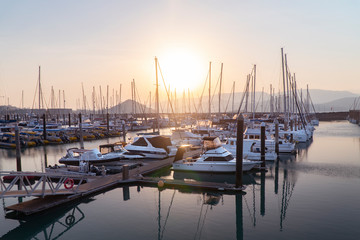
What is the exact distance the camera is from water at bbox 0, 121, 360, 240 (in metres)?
14.0

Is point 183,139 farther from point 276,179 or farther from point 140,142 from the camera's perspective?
point 276,179

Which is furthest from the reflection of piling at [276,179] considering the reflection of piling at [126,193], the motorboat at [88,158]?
the motorboat at [88,158]

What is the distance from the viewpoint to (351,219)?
1498cm

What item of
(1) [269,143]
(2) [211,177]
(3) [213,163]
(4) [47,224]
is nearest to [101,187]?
(4) [47,224]

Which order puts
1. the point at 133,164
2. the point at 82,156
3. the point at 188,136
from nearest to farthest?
the point at 82,156 → the point at 133,164 → the point at 188,136

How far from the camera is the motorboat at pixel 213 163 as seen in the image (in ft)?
80.2

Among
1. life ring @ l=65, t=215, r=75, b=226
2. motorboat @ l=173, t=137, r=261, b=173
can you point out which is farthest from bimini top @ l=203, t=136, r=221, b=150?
life ring @ l=65, t=215, r=75, b=226

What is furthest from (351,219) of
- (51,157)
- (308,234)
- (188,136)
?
(51,157)

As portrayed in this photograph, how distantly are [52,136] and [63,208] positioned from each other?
37865mm

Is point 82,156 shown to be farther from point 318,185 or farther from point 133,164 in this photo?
point 318,185

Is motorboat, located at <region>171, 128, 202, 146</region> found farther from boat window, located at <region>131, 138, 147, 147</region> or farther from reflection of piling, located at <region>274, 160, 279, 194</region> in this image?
reflection of piling, located at <region>274, 160, 279, 194</region>

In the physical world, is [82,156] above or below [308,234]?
above

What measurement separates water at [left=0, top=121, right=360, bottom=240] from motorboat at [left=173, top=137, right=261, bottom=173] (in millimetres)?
875

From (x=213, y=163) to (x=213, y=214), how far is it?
8.29 m
